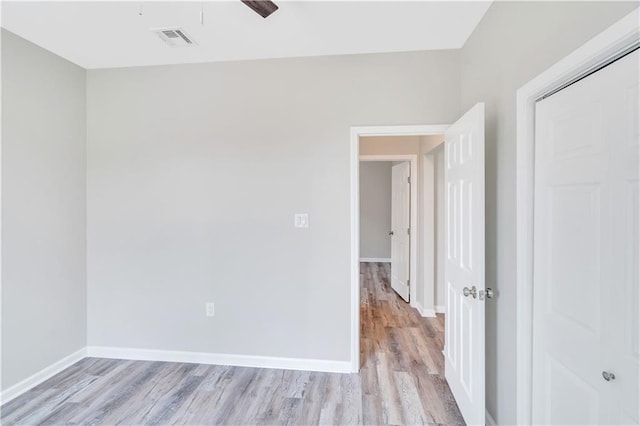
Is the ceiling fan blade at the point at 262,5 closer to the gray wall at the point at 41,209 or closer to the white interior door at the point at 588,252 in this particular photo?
the white interior door at the point at 588,252

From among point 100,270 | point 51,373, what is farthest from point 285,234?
point 51,373

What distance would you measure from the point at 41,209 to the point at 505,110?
3429 mm

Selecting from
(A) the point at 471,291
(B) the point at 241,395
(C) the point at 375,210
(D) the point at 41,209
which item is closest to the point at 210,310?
(B) the point at 241,395

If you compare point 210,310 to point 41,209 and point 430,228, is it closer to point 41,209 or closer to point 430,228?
point 41,209

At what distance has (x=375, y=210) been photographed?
753 centimetres

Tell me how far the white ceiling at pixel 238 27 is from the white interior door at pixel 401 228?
212cm

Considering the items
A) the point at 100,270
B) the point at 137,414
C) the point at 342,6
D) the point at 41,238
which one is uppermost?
the point at 342,6

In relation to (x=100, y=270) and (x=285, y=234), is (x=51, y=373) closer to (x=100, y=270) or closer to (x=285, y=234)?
(x=100, y=270)

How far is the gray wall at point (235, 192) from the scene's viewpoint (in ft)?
8.10

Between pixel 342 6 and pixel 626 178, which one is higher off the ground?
pixel 342 6

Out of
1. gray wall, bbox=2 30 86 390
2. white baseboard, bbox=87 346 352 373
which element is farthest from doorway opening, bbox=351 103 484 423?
gray wall, bbox=2 30 86 390

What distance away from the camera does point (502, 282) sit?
1704mm

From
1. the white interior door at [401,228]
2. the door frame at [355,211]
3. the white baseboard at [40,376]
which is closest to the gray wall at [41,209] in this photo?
the white baseboard at [40,376]

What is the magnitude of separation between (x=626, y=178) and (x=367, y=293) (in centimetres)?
411
